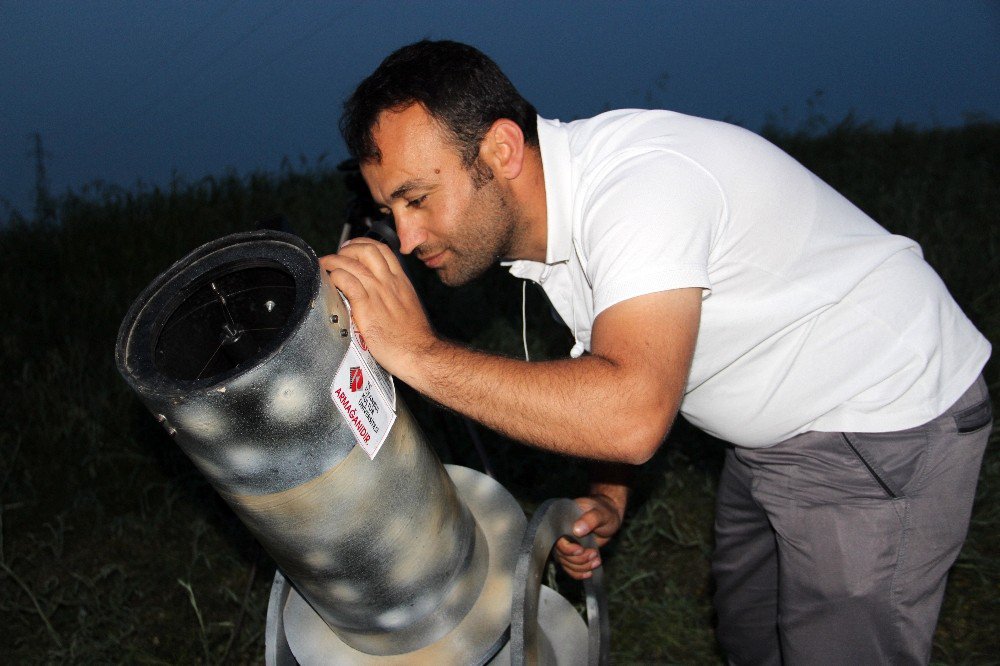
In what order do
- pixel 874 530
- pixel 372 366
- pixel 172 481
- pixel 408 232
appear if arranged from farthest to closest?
pixel 172 481, pixel 408 232, pixel 874 530, pixel 372 366

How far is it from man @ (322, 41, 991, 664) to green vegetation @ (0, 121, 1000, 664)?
3.68ft

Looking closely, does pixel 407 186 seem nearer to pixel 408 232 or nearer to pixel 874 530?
pixel 408 232

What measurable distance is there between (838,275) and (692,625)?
1652 millimetres

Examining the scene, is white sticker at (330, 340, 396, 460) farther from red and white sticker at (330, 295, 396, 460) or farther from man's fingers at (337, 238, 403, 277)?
man's fingers at (337, 238, 403, 277)

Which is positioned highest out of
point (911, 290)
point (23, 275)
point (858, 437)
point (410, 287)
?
point (410, 287)

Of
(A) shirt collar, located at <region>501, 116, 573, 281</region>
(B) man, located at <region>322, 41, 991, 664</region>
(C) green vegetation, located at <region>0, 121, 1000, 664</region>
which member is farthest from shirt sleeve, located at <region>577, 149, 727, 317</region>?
(C) green vegetation, located at <region>0, 121, 1000, 664</region>

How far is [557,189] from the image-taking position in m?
1.84

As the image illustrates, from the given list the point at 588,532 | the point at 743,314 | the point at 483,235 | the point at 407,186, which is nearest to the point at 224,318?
the point at 407,186

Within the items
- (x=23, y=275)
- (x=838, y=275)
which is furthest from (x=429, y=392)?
(x=23, y=275)

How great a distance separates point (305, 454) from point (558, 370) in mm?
444

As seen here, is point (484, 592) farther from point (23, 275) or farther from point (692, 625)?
point (23, 275)

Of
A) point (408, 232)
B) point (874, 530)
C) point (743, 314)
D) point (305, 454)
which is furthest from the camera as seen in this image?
point (408, 232)

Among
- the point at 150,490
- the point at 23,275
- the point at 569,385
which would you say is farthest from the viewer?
the point at 23,275

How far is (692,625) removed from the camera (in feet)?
9.62
